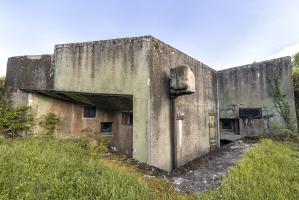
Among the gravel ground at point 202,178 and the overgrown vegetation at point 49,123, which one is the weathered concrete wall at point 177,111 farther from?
the overgrown vegetation at point 49,123

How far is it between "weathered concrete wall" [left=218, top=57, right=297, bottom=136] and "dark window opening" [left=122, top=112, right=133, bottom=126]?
633 cm

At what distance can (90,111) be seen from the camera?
7.59 metres

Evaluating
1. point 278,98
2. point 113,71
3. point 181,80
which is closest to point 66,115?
point 113,71

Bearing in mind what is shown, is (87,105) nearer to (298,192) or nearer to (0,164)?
(0,164)

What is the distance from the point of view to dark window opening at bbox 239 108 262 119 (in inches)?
419

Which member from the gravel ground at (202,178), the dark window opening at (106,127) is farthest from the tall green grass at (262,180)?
the dark window opening at (106,127)

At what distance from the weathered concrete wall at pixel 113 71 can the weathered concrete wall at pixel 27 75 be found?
0.30m

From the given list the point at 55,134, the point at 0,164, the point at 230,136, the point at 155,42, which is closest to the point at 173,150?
the point at 155,42

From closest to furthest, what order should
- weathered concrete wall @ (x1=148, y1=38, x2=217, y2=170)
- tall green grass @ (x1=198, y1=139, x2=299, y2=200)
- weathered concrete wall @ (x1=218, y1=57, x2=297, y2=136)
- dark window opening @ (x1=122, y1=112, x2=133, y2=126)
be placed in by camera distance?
1. tall green grass @ (x1=198, y1=139, x2=299, y2=200)
2. weathered concrete wall @ (x1=148, y1=38, x2=217, y2=170)
3. dark window opening @ (x1=122, y1=112, x2=133, y2=126)
4. weathered concrete wall @ (x1=218, y1=57, x2=297, y2=136)

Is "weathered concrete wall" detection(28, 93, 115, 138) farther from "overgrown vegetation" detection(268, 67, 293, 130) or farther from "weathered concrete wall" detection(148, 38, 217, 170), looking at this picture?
"overgrown vegetation" detection(268, 67, 293, 130)

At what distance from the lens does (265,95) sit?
1052cm

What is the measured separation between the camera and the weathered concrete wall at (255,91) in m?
10.0

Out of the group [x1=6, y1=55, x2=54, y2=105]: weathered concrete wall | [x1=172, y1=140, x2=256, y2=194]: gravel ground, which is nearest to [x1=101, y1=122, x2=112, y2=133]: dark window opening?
[x1=6, y1=55, x2=54, y2=105]: weathered concrete wall

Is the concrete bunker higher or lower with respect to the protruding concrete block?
lower
